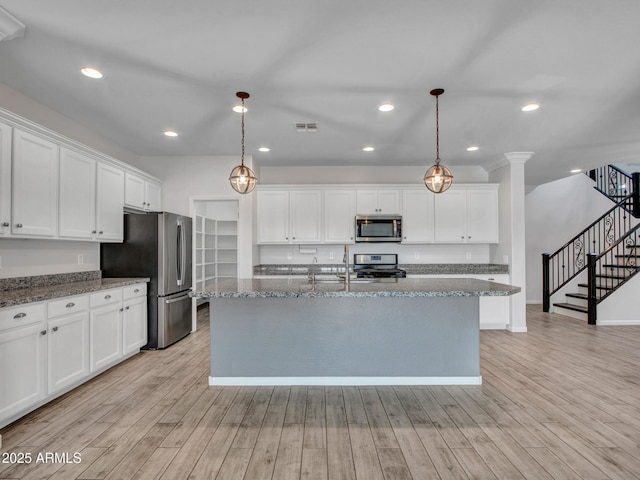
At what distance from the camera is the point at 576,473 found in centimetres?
198

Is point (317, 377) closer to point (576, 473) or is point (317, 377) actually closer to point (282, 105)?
point (576, 473)

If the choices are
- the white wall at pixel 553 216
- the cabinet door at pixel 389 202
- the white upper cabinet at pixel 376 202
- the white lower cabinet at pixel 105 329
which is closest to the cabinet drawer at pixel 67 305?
the white lower cabinet at pixel 105 329

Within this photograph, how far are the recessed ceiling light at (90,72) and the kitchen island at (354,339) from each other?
218 cm

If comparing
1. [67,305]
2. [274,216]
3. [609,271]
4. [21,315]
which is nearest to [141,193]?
[274,216]

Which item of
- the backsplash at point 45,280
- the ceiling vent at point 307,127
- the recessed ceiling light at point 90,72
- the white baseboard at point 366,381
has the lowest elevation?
the white baseboard at point 366,381

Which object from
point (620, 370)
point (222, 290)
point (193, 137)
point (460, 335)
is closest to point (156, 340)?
point (222, 290)

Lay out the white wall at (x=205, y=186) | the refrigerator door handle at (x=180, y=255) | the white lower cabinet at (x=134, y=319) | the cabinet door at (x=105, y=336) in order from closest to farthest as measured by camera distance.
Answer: the cabinet door at (x=105, y=336) < the white lower cabinet at (x=134, y=319) < the refrigerator door handle at (x=180, y=255) < the white wall at (x=205, y=186)

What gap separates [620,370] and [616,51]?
312 cm

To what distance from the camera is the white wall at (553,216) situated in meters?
7.76

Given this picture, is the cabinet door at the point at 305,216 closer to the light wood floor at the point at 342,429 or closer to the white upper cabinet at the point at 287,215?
the white upper cabinet at the point at 287,215

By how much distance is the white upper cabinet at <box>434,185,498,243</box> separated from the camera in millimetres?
5785

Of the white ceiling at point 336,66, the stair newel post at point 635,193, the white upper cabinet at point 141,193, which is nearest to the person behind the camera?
the white ceiling at point 336,66

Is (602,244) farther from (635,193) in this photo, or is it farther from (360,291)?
(360,291)

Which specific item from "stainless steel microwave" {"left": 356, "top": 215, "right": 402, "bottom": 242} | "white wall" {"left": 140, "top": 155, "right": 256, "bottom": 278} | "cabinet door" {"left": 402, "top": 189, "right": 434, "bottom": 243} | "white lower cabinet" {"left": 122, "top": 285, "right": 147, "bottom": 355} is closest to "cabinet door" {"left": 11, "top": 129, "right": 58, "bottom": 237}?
"white lower cabinet" {"left": 122, "top": 285, "right": 147, "bottom": 355}
